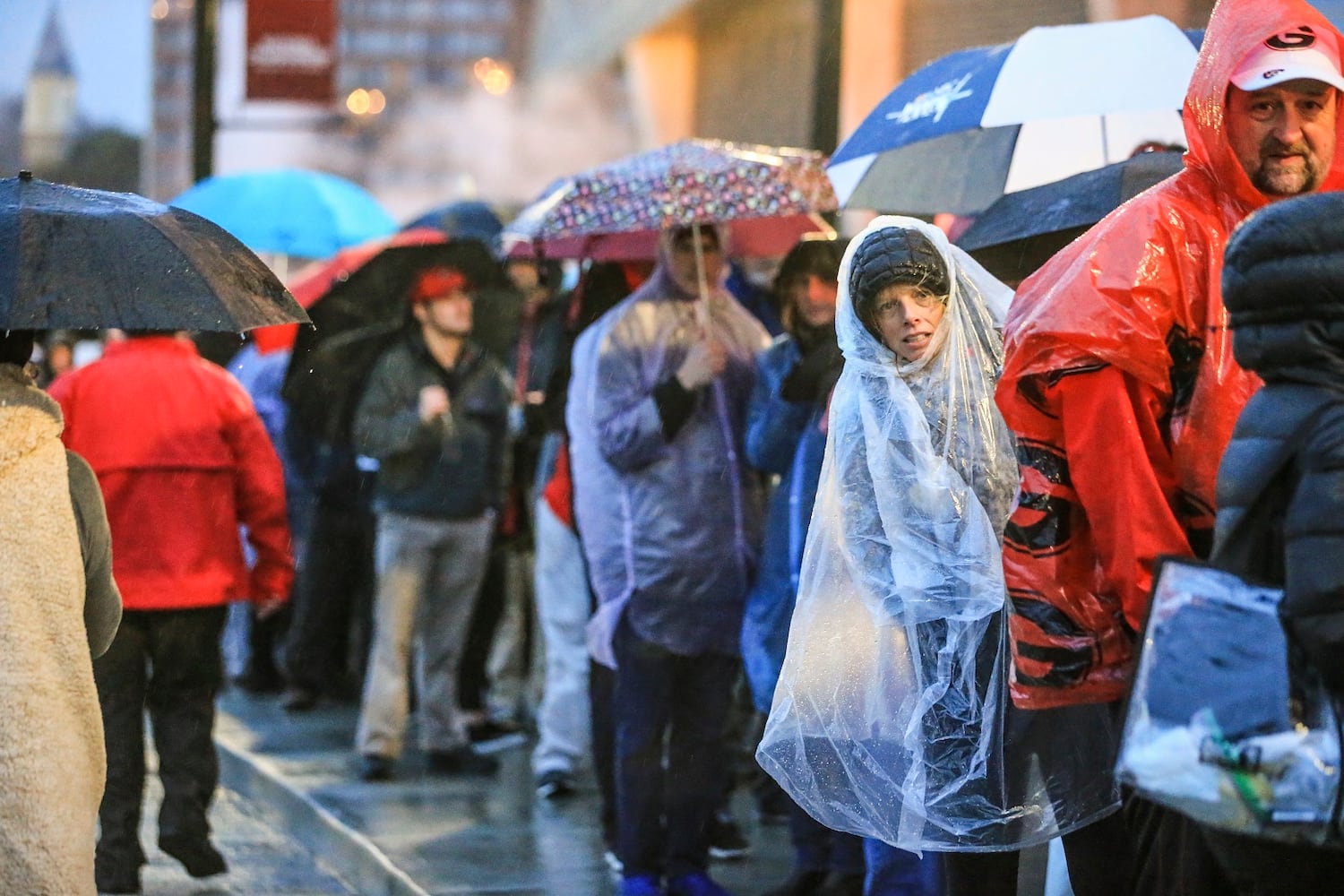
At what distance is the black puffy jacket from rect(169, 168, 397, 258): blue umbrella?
9.09m

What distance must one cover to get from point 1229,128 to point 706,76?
660 inches

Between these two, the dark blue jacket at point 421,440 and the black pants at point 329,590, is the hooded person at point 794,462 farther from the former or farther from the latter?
the black pants at point 329,590

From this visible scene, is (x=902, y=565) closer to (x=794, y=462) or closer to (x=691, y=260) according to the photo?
(x=794, y=462)

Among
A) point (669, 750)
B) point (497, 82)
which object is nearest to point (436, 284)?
point (669, 750)

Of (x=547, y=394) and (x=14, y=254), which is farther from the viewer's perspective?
(x=547, y=394)

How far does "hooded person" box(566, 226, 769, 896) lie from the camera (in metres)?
6.54

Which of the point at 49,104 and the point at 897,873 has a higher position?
the point at 49,104

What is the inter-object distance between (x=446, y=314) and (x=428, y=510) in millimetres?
868

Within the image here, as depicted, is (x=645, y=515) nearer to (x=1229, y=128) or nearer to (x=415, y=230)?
(x=1229, y=128)

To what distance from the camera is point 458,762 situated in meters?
9.07

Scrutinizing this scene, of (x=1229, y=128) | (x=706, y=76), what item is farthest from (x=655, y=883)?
(x=706, y=76)

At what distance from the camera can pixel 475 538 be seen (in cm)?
916

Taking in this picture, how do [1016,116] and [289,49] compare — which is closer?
[1016,116]

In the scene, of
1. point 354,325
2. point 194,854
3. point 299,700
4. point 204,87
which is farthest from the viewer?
point 204,87
